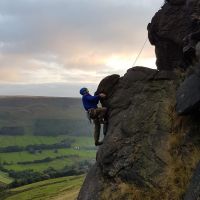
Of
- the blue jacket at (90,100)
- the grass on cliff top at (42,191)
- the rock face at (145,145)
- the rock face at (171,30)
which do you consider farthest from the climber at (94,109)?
the grass on cliff top at (42,191)

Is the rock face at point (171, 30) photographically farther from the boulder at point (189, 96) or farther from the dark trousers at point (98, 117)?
the dark trousers at point (98, 117)

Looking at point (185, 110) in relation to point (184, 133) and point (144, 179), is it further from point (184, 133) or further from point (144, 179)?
point (144, 179)

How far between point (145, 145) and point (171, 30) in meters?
10.3

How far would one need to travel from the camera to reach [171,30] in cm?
3197

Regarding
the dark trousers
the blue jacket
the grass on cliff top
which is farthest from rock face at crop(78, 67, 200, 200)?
the grass on cliff top

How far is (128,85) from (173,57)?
14.7 feet

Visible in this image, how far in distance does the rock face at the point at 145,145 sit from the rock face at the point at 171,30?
2390 mm

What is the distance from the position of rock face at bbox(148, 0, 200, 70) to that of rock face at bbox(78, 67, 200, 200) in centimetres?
239

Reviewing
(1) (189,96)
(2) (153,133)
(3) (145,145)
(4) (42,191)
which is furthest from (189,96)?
(4) (42,191)

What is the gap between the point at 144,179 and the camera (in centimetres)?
2536

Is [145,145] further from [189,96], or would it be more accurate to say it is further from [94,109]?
[94,109]

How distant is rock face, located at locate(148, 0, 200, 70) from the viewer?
30938mm

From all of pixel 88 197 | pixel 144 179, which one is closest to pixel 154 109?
pixel 144 179

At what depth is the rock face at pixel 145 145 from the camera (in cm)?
2492
